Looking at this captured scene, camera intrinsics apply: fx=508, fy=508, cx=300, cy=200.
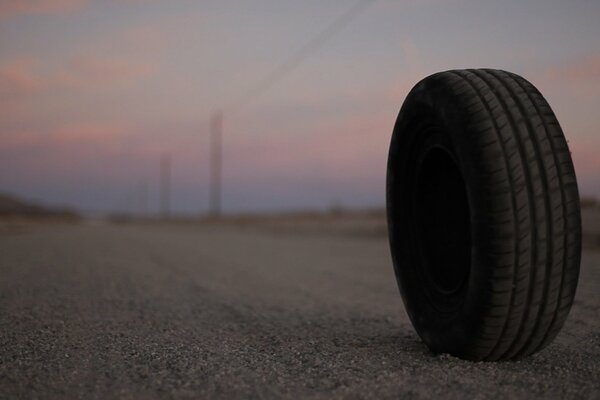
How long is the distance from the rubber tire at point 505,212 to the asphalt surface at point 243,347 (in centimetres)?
25

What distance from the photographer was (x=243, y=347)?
12.4ft

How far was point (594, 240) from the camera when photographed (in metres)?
13.6

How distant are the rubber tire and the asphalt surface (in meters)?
0.25

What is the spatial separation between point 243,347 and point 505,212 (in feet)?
6.87

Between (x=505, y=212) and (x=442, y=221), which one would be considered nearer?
(x=505, y=212)

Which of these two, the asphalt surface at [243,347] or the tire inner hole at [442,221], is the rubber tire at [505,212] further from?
the asphalt surface at [243,347]

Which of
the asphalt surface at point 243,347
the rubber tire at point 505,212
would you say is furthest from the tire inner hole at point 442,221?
the asphalt surface at point 243,347

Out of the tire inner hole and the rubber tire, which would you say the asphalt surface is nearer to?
the rubber tire

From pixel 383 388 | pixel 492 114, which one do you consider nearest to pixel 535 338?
pixel 383 388

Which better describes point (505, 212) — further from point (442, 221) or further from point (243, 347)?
point (243, 347)

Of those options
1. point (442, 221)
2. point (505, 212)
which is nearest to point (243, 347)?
point (442, 221)

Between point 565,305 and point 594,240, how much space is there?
12275 millimetres

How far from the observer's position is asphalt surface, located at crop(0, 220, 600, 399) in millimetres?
2811

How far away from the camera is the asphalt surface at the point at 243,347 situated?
2.81 m
